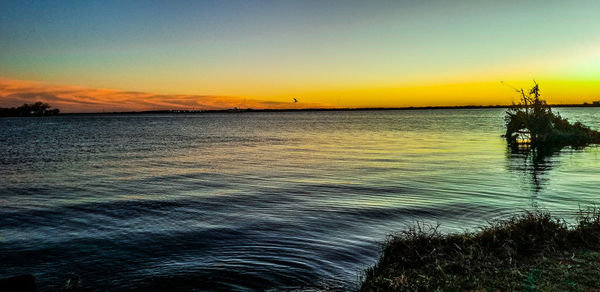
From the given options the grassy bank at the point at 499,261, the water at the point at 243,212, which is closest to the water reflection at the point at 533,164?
the water at the point at 243,212

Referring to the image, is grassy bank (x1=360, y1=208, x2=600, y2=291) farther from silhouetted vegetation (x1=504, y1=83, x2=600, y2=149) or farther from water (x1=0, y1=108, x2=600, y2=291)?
silhouetted vegetation (x1=504, y1=83, x2=600, y2=149)

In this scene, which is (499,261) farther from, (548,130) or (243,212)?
(548,130)

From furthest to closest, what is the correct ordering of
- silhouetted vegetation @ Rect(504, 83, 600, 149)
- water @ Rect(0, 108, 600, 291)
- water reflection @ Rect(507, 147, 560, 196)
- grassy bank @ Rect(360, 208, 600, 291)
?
A: silhouetted vegetation @ Rect(504, 83, 600, 149) → water reflection @ Rect(507, 147, 560, 196) → water @ Rect(0, 108, 600, 291) → grassy bank @ Rect(360, 208, 600, 291)

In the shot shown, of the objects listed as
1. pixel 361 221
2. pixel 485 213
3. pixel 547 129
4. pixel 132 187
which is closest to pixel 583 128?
pixel 547 129

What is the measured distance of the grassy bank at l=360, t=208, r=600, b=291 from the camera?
721 centimetres

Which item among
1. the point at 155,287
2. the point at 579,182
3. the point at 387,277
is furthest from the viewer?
the point at 579,182

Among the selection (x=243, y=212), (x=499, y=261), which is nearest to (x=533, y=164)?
(x=243, y=212)

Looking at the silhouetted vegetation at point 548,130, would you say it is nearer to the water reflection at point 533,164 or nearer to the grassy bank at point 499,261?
the water reflection at point 533,164

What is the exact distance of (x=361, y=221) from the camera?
14.6 meters

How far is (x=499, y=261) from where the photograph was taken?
8227 millimetres

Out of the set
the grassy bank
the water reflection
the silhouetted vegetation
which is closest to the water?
the water reflection

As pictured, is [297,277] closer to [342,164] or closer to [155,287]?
[155,287]

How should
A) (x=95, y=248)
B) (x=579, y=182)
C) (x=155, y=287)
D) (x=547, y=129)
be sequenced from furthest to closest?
(x=547, y=129) < (x=579, y=182) < (x=95, y=248) < (x=155, y=287)

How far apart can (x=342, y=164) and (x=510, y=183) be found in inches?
470
